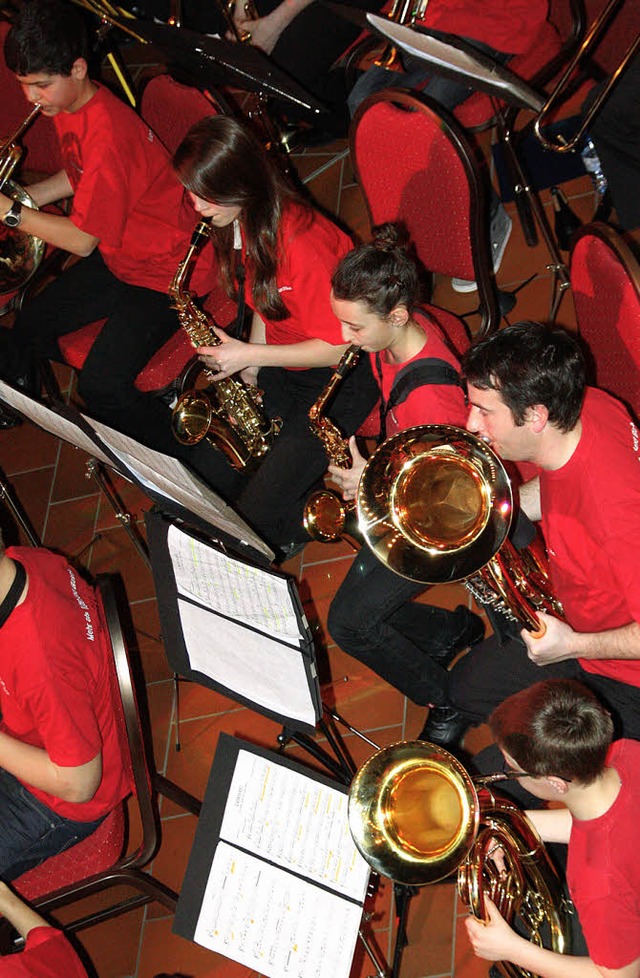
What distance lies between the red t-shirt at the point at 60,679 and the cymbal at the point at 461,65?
1692 mm

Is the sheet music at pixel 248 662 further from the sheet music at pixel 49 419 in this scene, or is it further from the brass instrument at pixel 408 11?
the brass instrument at pixel 408 11

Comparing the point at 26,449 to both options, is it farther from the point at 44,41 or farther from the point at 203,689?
the point at 44,41

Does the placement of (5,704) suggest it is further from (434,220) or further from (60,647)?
(434,220)

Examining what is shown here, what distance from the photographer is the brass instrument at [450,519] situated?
7.84 ft

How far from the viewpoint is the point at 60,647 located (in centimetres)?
253

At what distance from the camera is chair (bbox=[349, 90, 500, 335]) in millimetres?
2764

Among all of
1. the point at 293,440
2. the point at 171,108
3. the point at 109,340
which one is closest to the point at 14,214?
the point at 109,340

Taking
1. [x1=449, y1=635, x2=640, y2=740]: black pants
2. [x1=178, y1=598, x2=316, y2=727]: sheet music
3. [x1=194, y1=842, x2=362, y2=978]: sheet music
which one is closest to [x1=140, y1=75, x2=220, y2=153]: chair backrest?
[x1=178, y1=598, x2=316, y2=727]: sheet music

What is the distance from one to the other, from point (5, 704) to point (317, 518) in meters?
1.15

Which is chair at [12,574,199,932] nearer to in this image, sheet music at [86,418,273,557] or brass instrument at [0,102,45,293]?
sheet music at [86,418,273,557]

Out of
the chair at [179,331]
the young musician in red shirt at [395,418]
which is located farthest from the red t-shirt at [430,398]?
the chair at [179,331]

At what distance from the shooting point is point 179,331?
3.74 meters

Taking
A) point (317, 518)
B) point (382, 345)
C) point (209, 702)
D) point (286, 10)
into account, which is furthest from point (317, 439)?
point (286, 10)

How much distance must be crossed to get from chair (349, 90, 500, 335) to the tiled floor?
3.19 feet
